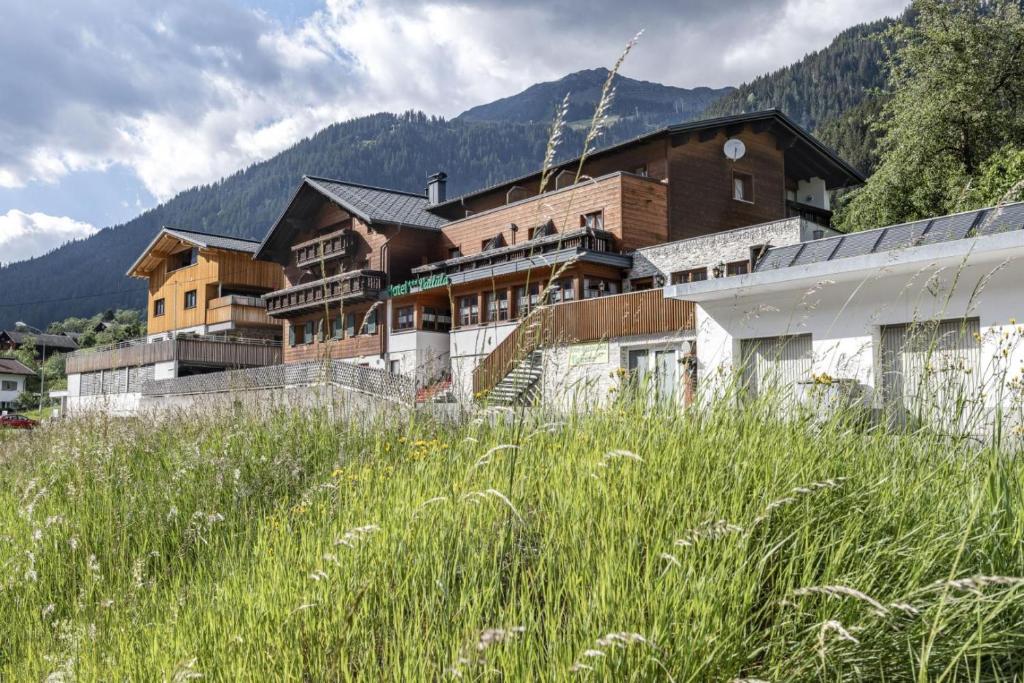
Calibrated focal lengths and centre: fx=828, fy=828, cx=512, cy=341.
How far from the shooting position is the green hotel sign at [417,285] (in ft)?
105

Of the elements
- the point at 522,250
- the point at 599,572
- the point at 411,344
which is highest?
the point at 522,250

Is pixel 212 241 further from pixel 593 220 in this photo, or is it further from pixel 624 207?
pixel 624 207

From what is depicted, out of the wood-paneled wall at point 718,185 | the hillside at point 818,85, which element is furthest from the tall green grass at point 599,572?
the hillside at point 818,85

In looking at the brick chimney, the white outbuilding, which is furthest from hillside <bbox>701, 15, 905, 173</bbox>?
the white outbuilding

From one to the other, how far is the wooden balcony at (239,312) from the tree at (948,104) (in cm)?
3257

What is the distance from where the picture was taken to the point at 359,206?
39000 millimetres

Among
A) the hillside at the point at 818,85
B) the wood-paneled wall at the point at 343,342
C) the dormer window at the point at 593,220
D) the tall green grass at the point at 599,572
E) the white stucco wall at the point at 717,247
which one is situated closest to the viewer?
the tall green grass at the point at 599,572

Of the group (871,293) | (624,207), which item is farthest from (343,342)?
(871,293)

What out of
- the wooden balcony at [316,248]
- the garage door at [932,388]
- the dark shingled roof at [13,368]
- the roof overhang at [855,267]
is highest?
the wooden balcony at [316,248]

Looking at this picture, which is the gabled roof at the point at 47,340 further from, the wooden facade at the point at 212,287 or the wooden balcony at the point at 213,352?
the wooden balcony at the point at 213,352

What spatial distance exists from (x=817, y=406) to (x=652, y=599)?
6.04 ft

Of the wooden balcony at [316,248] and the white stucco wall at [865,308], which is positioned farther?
the wooden balcony at [316,248]

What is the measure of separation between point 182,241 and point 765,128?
33875mm

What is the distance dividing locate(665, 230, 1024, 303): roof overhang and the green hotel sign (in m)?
14.6
